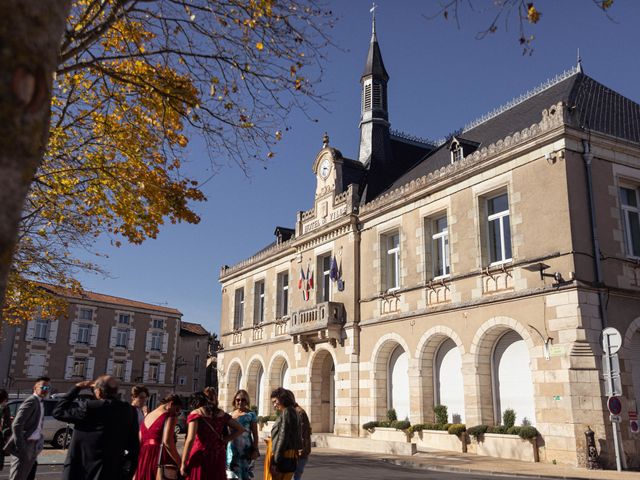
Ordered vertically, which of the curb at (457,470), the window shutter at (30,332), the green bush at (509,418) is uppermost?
the window shutter at (30,332)

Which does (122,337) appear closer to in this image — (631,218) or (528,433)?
(528,433)

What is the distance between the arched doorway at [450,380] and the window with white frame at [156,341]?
36.1m

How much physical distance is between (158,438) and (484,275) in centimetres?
1223

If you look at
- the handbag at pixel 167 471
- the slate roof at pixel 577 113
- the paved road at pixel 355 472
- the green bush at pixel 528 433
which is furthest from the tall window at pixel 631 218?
the handbag at pixel 167 471

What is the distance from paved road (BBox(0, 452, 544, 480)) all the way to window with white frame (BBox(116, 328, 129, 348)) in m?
35.1

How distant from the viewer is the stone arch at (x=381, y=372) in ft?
65.3

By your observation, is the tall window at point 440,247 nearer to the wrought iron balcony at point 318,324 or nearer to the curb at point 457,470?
the wrought iron balcony at point 318,324

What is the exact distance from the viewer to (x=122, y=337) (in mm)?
47938

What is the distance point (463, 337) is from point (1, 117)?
16.3 meters

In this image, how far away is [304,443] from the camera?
8094 millimetres

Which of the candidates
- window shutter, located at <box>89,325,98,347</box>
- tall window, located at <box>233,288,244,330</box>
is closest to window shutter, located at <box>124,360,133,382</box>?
window shutter, located at <box>89,325,98,347</box>

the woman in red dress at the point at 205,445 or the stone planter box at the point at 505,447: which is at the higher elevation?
the woman in red dress at the point at 205,445

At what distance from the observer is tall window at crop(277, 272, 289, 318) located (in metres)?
27.6

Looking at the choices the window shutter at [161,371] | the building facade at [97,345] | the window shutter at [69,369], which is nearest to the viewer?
the building facade at [97,345]
